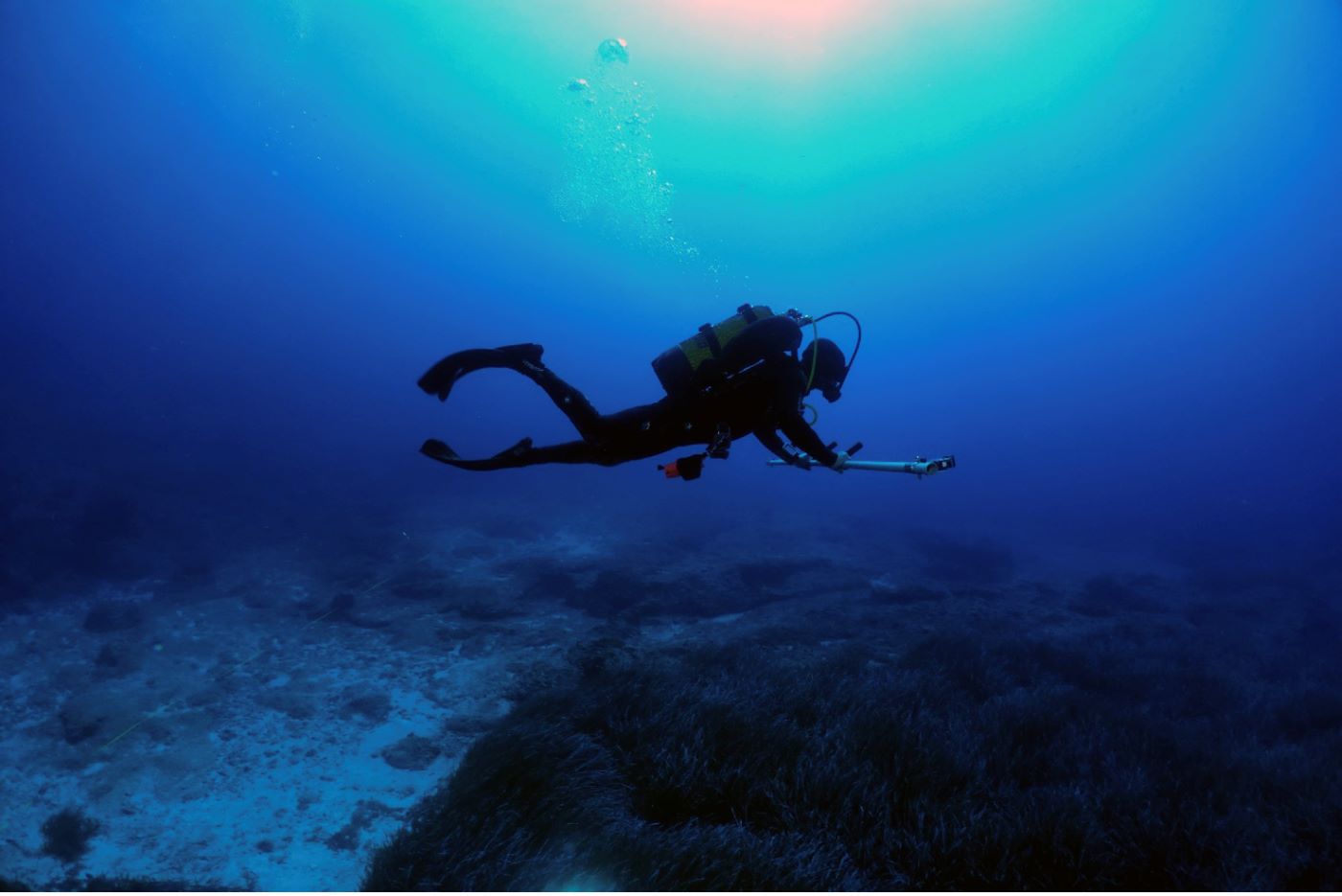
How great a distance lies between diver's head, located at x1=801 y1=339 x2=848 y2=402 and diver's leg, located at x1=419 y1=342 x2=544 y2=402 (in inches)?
95.2

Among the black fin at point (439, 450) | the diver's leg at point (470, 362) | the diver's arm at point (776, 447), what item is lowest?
the black fin at point (439, 450)

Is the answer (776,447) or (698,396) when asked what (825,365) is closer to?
(776,447)

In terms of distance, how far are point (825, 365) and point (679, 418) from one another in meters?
1.49

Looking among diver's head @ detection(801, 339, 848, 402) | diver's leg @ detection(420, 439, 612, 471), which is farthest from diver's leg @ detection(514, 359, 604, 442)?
diver's head @ detection(801, 339, 848, 402)

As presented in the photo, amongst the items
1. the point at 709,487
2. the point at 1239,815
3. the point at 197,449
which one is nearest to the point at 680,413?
the point at 1239,815

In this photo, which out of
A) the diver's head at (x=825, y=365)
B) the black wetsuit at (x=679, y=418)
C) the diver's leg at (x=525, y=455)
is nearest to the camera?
the diver's leg at (x=525, y=455)

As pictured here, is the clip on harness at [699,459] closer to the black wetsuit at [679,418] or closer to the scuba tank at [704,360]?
the black wetsuit at [679,418]

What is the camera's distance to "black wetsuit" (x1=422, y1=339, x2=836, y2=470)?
4840 mm

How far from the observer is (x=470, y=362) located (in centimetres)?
505

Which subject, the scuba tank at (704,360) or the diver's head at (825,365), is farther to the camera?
the diver's head at (825,365)

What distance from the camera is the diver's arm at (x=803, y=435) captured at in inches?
193

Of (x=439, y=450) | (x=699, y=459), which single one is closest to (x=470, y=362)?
(x=439, y=450)

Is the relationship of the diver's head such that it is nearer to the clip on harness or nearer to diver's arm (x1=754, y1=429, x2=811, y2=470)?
diver's arm (x1=754, y1=429, x2=811, y2=470)

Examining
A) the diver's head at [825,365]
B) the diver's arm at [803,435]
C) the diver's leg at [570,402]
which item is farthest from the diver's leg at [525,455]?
the diver's head at [825,365]
